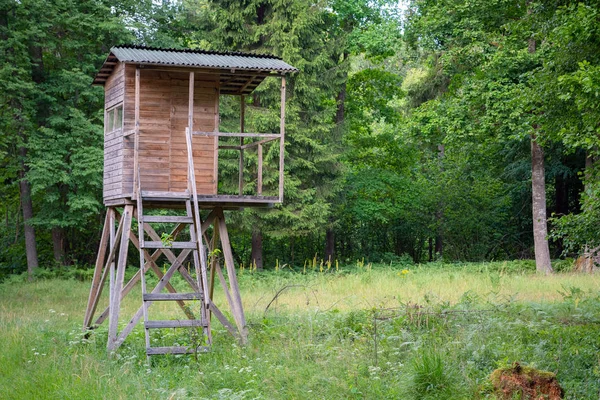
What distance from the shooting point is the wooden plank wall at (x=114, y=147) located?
13398 mm

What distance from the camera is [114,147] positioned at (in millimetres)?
13922

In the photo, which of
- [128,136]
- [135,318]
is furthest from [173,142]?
[135,318]

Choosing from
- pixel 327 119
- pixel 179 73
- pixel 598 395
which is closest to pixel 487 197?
pixel 327 119

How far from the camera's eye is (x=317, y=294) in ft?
60.4

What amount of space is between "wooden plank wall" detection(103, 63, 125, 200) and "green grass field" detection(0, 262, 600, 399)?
2832mm

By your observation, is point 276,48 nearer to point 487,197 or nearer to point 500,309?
point 487,197

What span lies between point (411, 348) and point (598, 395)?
2.59 meters

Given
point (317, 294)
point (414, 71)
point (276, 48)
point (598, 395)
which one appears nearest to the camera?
point (598, 395)

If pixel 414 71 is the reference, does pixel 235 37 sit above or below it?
below

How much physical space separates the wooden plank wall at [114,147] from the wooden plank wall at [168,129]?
9.0 inches

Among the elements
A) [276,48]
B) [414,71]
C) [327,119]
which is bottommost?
[327,119]

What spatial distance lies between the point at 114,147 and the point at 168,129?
133 cm

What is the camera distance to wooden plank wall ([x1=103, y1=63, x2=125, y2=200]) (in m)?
13.4

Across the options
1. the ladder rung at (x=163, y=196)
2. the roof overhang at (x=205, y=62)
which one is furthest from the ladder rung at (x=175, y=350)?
the roof overhang at (x=205, y=62)
